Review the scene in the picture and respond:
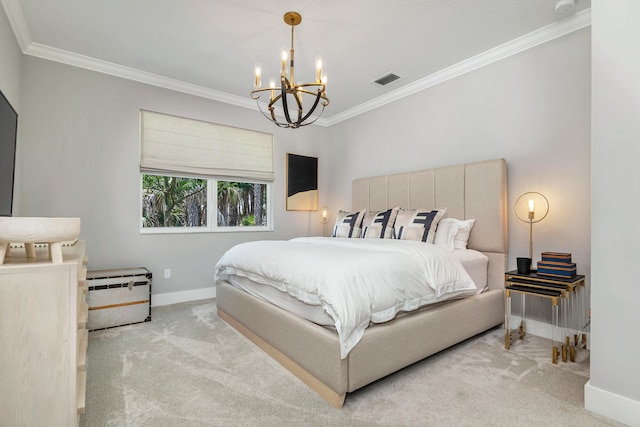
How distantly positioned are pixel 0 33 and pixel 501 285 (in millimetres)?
4466

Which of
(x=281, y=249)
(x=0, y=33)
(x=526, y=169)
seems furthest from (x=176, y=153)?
(x=526, y=169)

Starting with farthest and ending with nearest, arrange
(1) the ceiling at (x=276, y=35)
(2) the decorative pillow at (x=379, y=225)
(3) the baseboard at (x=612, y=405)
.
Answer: (2) the decorative pillow at (x=379, y=225)
(1) the ceiling at (x=276, y=35)
(3) the baseboard at (x=612, y=405)

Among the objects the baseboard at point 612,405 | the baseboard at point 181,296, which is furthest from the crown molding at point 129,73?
the baseboard at point 612,405

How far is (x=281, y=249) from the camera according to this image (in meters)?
2.54

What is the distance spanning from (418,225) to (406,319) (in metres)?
1.24

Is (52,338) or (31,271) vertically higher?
(31,271)

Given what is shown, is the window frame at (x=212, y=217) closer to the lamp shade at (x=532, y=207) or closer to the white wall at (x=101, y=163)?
the white wall at (x=101, y=163)

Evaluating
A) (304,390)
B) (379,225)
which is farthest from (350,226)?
(304,390)

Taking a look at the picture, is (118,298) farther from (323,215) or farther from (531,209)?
(531,209)

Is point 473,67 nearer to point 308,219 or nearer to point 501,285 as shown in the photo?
point 501,285

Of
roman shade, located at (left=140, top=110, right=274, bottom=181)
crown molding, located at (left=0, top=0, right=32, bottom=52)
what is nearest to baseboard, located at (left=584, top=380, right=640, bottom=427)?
roman shade, located at (left=140, top=110, right=274, bottom=181)

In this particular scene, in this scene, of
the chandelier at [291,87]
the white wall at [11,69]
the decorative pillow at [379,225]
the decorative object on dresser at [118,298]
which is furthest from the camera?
the decorative pillow at [379,225]

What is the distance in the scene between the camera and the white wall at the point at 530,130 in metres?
2.58

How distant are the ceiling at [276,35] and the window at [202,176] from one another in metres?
0.60
